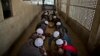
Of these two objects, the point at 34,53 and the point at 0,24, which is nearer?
the point at 34,53

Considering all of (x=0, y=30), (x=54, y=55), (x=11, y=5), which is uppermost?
(x=11, y=5)

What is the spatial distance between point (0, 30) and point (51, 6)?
10415 mm

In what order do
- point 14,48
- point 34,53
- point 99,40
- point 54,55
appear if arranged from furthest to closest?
point 14,48
point 99,40
point 54,55
point 34,53

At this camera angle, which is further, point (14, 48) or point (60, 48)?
point (14, 48)

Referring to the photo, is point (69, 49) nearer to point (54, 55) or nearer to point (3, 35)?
point (54, 55)

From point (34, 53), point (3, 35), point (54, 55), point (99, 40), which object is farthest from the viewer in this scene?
point (3, 35)

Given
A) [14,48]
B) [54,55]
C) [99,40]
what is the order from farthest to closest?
[14,48] → [99,40] → [54,55]

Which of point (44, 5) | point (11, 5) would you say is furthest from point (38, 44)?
point (44, 5)

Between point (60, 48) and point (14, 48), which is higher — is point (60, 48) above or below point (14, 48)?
above

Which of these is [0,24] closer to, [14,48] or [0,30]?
[0,30]

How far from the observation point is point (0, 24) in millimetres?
2332

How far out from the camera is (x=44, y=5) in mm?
12172

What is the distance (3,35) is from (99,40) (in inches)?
100

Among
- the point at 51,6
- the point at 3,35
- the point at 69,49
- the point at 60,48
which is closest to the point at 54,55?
the point at 60,48
